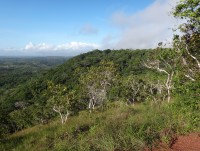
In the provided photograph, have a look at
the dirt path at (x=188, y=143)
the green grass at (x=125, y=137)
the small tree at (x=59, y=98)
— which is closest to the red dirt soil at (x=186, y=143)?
the dirt path at (x=188, y=143)

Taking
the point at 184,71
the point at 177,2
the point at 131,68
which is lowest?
the point at 131,68

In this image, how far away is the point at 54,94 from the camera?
1379 centimetres

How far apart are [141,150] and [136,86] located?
708 inches

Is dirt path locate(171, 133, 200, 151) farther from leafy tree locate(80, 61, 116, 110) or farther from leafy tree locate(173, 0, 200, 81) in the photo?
leafy tree locate(80, 61, 116, 110)

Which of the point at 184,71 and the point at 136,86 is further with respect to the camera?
the point at 136,86

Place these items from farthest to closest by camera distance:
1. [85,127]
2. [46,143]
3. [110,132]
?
[85,127], [46,143], [110,132]

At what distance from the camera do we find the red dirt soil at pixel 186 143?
593 cm

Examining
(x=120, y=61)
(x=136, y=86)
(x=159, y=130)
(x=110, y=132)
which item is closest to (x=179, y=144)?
(x=159, y=130)

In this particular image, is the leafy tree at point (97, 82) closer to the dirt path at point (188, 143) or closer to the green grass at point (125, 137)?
the green grass at point (125, 137)

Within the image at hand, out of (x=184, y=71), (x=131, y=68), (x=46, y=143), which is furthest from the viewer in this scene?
(x=131, y=68)

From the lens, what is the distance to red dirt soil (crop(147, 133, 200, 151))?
5.93 m

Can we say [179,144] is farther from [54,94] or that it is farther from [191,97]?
[54,94]

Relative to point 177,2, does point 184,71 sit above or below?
below

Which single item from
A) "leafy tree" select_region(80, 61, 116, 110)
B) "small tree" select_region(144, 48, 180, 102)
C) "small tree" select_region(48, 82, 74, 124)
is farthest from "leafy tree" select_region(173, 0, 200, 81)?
"leafy tree" select_region(80, 61, 116, 110)
